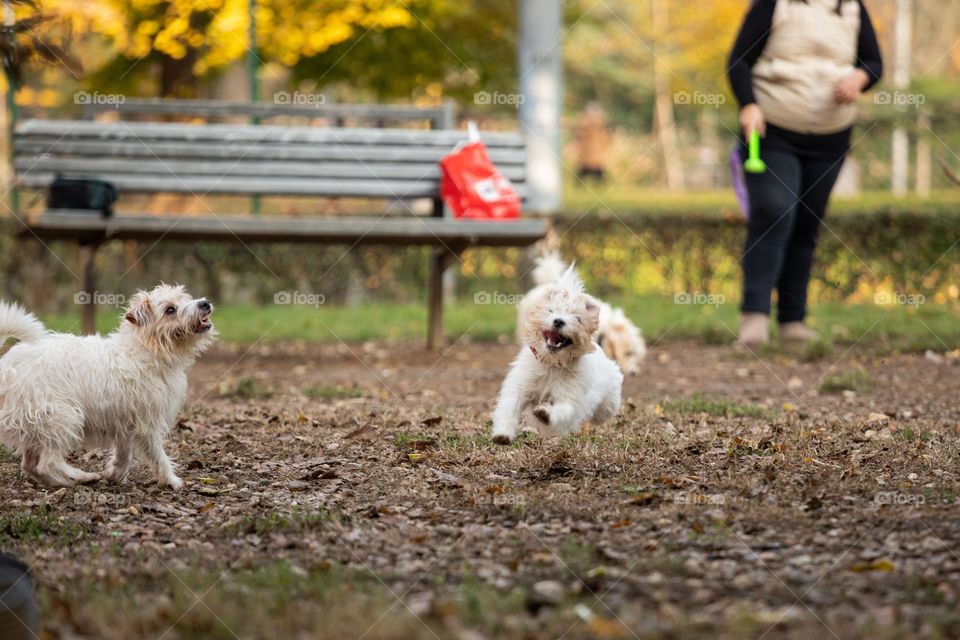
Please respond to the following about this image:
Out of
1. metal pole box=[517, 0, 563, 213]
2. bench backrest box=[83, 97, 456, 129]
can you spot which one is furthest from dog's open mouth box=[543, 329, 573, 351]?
metal pole box=[517, 0, 563, 213]

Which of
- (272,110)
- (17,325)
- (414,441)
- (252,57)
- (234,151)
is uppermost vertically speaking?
(252,57)

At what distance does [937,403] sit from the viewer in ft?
25.2

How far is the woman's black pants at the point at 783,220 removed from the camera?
905cm

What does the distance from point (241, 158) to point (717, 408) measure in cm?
449

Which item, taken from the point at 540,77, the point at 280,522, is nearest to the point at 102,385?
the point at 280,522

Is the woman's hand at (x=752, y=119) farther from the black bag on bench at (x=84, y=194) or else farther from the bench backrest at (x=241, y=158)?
the black bag on bench at (x=84, y=194)

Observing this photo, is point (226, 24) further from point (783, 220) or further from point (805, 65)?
point (783, 220)

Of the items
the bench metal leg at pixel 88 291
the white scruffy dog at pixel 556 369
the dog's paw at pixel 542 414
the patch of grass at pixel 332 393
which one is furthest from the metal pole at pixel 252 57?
the dog's paw at pixel 542 414

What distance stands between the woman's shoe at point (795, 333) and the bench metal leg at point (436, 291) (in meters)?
2.68

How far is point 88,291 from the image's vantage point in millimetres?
9414

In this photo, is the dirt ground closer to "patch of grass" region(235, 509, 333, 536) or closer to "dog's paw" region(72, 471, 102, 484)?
"patch of grass" region(235, 509, 333, 536)

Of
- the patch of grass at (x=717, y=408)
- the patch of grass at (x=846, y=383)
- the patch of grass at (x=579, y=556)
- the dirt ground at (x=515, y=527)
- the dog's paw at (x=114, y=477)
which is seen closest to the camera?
the dirt ground at (x=515, y=527)

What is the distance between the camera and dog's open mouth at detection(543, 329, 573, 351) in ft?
20.1

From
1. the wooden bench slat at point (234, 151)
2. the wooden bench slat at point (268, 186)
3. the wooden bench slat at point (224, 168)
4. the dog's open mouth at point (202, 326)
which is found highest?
the wooden bench slat at point (234, 151)
